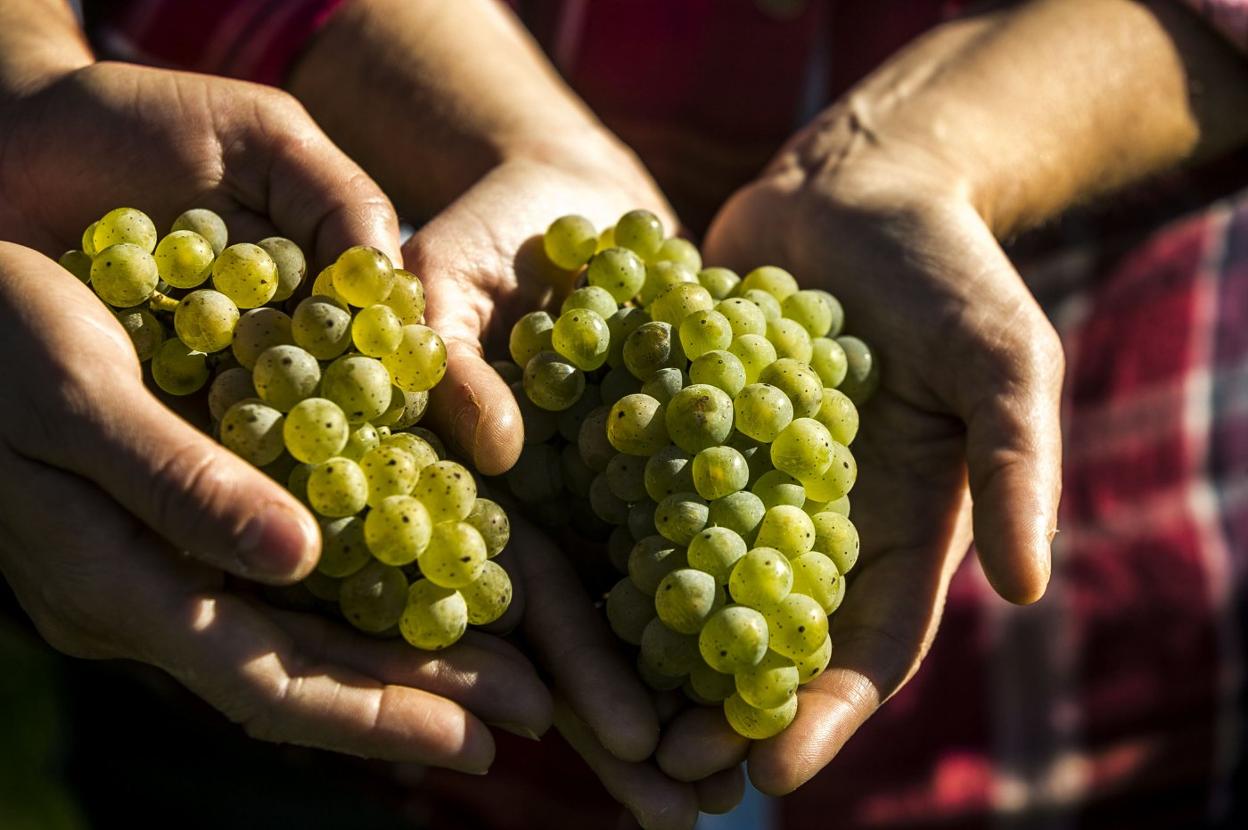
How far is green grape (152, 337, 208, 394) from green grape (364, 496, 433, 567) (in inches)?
12.1

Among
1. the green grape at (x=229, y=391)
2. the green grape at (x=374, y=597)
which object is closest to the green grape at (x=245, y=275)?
the green grape at (x=229, y=391)

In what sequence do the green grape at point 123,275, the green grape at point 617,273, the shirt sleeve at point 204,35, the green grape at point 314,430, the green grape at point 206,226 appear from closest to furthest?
1. the green grape at point 314,430
2. the green grape at point 123,275
3. the green grape at point 206,226
4. the green grape at point 617,273
5. the shirt sleeve at point 204,35

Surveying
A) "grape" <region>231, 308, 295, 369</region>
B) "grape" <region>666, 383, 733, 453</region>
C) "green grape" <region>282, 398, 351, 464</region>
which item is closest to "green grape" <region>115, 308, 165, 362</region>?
"grape" <region>231, 308, 295, 369</region>

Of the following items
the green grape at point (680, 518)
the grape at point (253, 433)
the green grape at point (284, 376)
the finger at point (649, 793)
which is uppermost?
the green grape at point (284, 376)

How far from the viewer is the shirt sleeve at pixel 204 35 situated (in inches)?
80.6

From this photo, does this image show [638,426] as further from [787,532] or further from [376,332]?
[376,332]

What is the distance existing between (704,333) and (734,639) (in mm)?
395

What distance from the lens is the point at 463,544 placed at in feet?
4.10

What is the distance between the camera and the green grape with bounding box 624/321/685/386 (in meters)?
1.43

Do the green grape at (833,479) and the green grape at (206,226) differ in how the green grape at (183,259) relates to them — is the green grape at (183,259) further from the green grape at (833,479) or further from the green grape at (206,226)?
the green grape at (833,479)

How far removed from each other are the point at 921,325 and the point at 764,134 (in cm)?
88

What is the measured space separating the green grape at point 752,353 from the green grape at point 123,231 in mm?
755

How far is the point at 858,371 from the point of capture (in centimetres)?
162

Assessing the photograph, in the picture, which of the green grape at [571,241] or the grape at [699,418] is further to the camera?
the green grape at [571,241]
